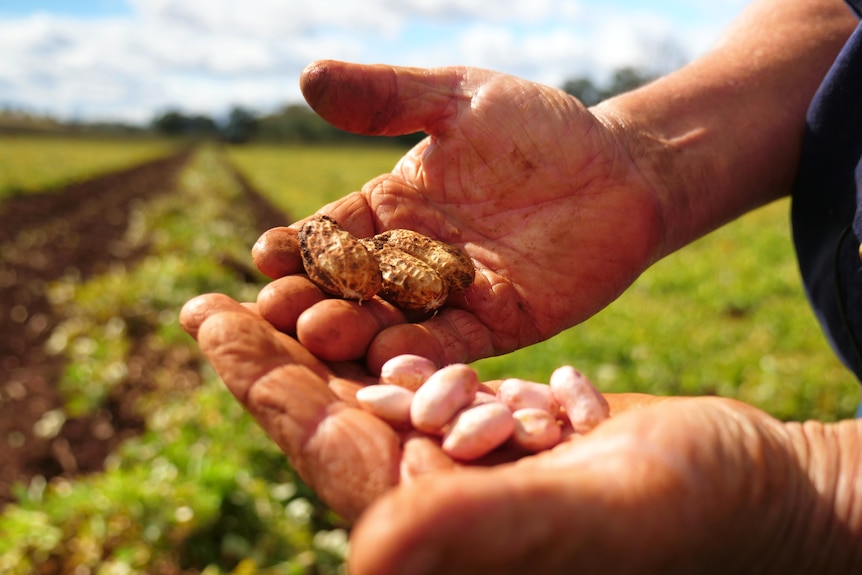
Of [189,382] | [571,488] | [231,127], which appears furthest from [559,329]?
[231,127]

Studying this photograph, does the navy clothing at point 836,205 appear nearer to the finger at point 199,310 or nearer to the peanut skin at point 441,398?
the peanut skin at point 441,398

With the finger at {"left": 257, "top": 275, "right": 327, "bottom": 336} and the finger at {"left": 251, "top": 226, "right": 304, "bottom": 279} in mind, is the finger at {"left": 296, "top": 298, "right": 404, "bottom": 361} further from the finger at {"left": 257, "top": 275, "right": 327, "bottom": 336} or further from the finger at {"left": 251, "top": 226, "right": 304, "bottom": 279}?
the finger at {"left": 251, "top": 226, "right": 304, "bottom": 279}

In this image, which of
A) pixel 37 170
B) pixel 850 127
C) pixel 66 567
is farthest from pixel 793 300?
pixel 37 170

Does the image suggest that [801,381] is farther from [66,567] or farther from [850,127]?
[66,567]

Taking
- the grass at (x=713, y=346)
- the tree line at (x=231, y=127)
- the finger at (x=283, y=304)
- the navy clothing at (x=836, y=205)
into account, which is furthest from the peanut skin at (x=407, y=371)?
the tree line at (x=231, y=127)

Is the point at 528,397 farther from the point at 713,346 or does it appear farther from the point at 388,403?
the point at 713,346

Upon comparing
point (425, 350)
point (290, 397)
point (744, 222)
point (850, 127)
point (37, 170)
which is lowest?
point (37, 170)
